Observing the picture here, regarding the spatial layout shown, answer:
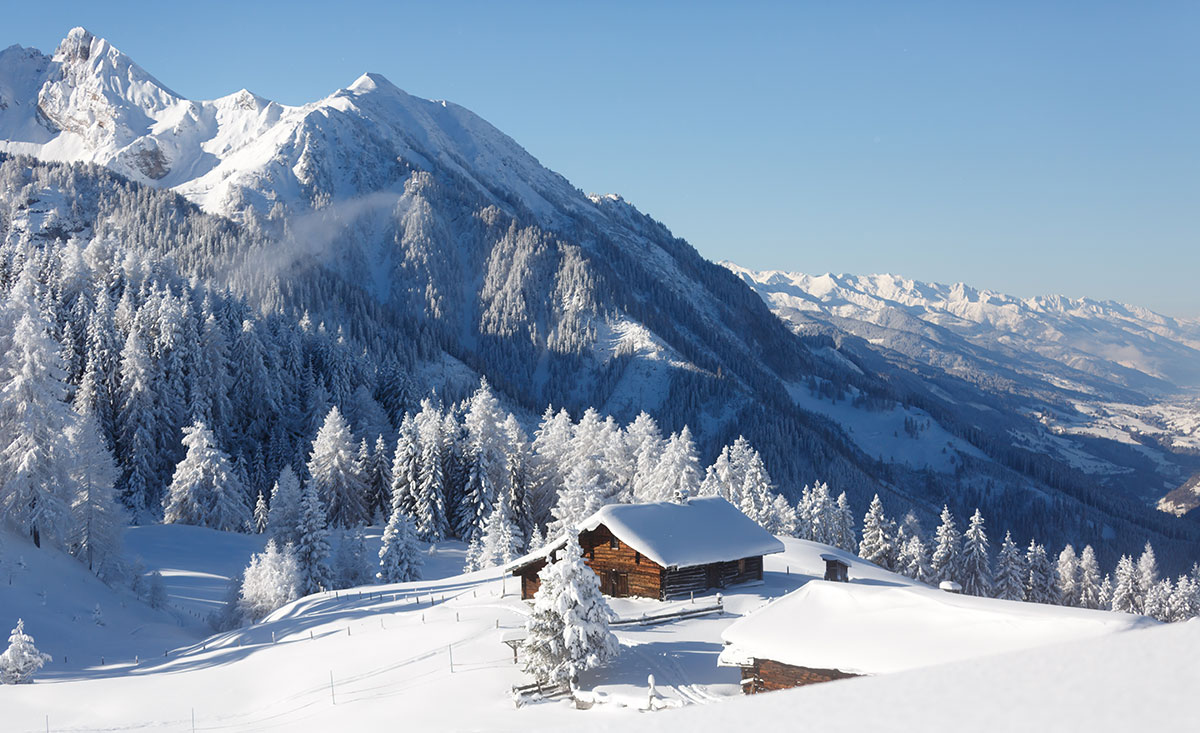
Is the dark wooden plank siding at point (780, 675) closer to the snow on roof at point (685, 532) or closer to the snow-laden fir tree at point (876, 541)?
the snow on roof at point (685, 532)

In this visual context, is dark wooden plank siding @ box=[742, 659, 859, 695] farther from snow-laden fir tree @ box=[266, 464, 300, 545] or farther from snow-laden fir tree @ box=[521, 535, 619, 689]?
snow-laden fir tree @ box=[266, 464, 300, 545]

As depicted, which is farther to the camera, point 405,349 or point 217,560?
point 405,349

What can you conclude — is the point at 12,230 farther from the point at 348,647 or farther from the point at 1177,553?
the point at 1177,553

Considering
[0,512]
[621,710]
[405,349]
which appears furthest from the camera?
[405,349]

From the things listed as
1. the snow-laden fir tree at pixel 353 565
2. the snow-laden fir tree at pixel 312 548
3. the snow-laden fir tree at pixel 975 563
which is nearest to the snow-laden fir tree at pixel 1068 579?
the snow-laden fir tree at pixel 975 563

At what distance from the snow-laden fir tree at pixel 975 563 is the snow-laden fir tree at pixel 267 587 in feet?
184

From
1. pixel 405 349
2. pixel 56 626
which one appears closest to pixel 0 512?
pixel 56 626

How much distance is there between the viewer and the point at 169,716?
30.2m

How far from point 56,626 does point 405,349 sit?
121587 millimetres

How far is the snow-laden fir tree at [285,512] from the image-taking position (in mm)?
57506

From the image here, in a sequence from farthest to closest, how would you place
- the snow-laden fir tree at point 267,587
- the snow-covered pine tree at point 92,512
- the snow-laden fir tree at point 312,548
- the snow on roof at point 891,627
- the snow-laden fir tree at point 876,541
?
the snow-laden fir tree at point 876,541 < the snow-laden fir tree at point 312,548 < the snow-covered pine tree at point 92,512 < the snow-laden fir tree at point 267,587 < the snow on roof at point 891,627

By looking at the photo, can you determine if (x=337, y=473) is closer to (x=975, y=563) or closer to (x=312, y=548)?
(x=312, y=548)

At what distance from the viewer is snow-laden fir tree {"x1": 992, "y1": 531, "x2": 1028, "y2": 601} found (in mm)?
72812

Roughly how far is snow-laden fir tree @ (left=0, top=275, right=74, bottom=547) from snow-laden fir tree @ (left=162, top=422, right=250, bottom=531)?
1689cm
